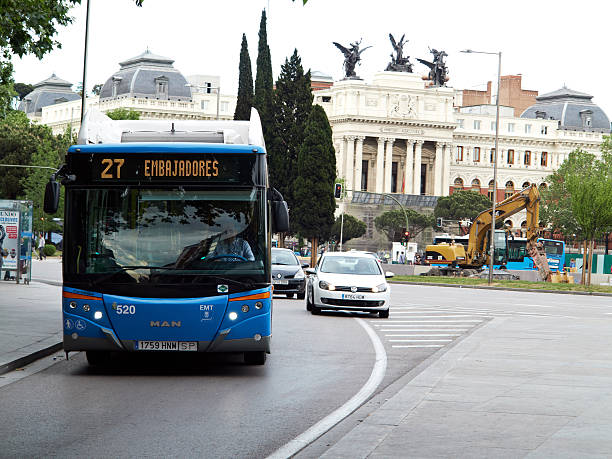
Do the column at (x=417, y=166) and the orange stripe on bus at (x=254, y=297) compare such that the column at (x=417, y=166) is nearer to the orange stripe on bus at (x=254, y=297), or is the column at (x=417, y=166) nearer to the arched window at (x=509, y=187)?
the arched window at (x=509, y=187)

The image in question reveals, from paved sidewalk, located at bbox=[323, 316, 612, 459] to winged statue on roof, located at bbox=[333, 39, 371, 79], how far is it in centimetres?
11633

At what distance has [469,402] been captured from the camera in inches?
416

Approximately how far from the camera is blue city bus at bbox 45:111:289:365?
12156 millimetres

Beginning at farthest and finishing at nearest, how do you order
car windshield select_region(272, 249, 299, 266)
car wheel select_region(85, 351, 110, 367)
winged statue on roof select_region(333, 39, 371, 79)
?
1. winged statue on roof select_region(333, 39, 371, 79)
2. car windshield select_region(272, 249, 299, 266)
3. car wheel select_region(85, 351, 110, 367)

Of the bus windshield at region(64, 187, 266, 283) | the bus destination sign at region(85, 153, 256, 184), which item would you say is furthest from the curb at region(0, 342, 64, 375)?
the bus destination sign at region(85, 153, 256, 184)

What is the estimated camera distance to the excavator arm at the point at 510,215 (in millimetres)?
54094

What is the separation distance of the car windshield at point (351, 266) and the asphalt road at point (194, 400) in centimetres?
667

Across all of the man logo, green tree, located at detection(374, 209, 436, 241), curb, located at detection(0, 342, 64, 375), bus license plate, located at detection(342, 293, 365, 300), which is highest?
green tree, located at detection(374, 209, 436, 241)

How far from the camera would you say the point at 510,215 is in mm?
58562

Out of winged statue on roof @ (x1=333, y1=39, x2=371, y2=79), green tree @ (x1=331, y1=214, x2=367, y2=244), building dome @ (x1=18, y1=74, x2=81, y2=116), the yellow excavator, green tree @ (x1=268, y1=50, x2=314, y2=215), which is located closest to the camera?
the yellow excavator

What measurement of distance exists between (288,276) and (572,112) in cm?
12644

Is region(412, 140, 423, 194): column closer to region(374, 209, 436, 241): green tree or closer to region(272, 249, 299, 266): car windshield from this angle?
region(374, 209, 436, 241): green tree

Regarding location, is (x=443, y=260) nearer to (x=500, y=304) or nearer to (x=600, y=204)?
(x=600, y=204)

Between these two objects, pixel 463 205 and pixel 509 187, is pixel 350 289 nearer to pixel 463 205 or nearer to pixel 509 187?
pixel 463 205
